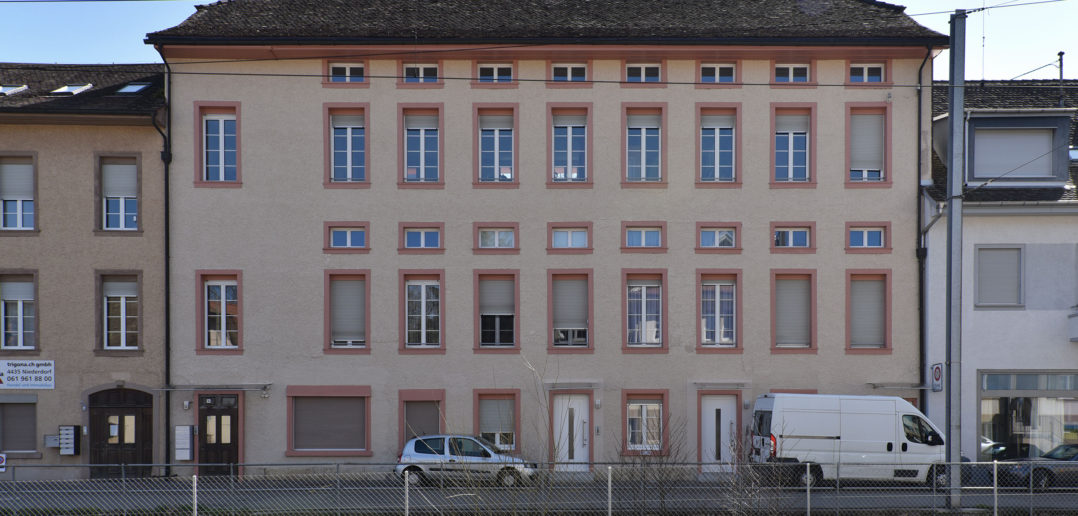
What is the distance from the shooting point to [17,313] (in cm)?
2264

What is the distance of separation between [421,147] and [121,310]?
8.28m

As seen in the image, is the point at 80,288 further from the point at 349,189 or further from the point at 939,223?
the point at 939,223

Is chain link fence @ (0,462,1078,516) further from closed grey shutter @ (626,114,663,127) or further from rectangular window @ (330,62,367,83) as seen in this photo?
rectangular window @ (330,62,367,83)

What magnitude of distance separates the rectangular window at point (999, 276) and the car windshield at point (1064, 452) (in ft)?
11.8

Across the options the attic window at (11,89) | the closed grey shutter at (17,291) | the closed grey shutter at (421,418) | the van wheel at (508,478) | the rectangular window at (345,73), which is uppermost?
the rectangular window at (345,73)

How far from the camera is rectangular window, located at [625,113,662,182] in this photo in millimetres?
23234

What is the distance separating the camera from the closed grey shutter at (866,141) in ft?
75.9

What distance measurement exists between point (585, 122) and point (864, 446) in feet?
32.7

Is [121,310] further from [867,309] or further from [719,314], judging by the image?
[867,309]

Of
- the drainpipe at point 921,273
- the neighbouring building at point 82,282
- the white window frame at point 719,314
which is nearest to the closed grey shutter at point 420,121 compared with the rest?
the neighbouring building at point 82,282

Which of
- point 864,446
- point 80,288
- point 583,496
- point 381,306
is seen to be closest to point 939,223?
point 864,446

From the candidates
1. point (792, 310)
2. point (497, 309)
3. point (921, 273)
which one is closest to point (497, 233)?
point (497, 309)

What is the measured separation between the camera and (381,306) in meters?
22.8

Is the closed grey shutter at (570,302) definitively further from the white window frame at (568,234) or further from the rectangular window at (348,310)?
the rectangular window at (348,310)
